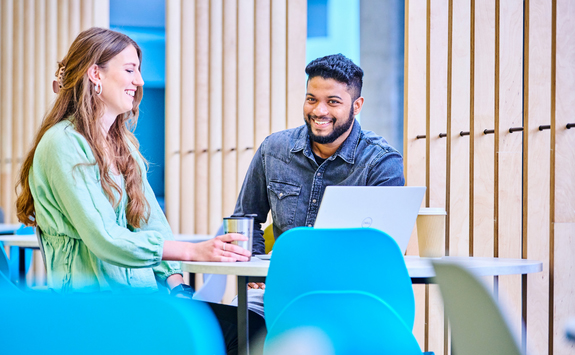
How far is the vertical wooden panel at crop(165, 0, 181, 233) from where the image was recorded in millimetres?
4453

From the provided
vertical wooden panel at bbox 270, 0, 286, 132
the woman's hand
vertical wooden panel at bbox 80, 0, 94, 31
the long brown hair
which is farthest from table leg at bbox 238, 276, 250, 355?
vertical wooden panel at bbox 80, 0, 94, 31

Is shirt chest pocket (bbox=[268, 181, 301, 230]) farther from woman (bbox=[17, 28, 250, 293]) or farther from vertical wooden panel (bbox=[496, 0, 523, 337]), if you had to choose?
vertical wooden panel (bbox=[496, 0, 523, 337])

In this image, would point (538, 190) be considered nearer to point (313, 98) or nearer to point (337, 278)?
point (313, 98)

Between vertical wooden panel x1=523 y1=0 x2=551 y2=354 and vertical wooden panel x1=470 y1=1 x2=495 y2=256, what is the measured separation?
298 mm

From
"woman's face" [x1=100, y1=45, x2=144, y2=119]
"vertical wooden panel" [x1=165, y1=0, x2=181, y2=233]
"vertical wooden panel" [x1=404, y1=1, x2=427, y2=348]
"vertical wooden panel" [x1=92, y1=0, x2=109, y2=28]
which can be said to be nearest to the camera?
"woman's face" [x1=100, y1=45, x2=144, y2=119]

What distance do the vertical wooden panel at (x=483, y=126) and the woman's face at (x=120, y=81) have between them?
146 centimetres

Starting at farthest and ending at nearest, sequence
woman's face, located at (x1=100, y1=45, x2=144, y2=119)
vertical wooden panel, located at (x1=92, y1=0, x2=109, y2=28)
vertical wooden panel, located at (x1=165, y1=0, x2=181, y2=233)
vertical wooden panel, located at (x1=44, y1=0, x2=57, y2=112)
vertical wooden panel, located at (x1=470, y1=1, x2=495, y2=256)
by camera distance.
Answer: vertical wooden panel, located at (x1=44, y1=0, x2=57, y2=112) → vertical wooden panel, located at (x1=92, y1=0, x2=109, y2=28) → vertical wooden panel, located at (x1=165, y1=0, x2=181, y2=233) → vertical wooden panel, located at (x1=470, y1=1, x2=495, y2=256) → woman's face, located at (x1=100, y1=45, x2=144, y2=119)

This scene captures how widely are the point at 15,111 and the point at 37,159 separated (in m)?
3.98

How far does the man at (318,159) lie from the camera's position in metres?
2.38

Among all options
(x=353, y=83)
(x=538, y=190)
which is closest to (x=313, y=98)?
(x=353, y=83)

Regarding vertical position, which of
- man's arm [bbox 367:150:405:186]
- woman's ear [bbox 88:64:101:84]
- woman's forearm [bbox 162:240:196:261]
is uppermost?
woman's ear [bbox 88:64:101:84]

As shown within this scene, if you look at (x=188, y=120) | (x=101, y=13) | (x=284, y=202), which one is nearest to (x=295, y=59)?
(x=188, y=120)

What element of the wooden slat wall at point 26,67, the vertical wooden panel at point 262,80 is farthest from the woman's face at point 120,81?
the wooden slat wall at point 26,67

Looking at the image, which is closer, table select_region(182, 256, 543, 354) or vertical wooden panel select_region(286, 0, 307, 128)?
table select_region(182, 256, 543, 354)
